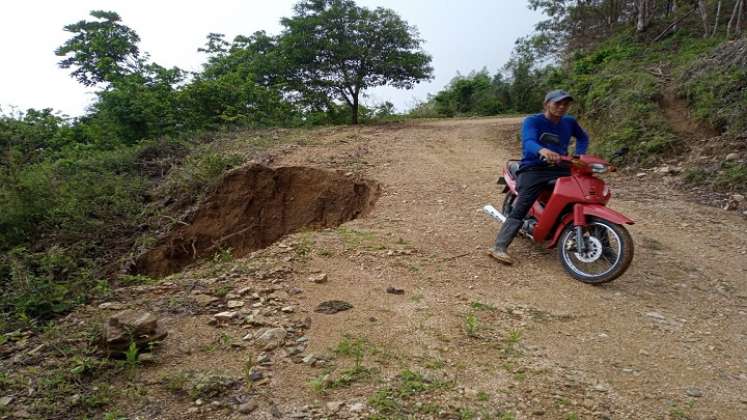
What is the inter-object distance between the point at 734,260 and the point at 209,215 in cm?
669

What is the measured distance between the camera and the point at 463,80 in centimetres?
1884

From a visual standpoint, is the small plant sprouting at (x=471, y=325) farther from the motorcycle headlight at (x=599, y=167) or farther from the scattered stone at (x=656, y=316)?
the motorcycle headlight at (x=599, y=167)

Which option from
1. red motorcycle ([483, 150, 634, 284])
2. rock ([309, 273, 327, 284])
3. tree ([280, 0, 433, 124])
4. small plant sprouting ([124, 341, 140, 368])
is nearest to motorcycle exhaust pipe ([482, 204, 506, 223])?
red motorcycle ([483, 150, 634, 284])

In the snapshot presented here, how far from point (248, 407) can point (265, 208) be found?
518 cm

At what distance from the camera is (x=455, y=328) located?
296 centimetres

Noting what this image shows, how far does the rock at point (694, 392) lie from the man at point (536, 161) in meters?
1.75

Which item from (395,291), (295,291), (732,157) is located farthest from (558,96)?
(732,157)

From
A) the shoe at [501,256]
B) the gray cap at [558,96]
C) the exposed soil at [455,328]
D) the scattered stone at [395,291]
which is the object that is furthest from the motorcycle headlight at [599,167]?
the scattered stone at [395,291]

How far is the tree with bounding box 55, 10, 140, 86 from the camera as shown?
46.2 ft

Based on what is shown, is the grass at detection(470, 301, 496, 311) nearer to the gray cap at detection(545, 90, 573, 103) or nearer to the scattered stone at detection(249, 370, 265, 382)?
the scattered stone at detection(249, 370, 265, 382)

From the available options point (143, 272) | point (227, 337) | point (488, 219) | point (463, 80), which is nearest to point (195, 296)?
point (227, 337)

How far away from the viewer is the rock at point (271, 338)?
2.70 metres

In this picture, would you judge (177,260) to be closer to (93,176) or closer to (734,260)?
(93,176)

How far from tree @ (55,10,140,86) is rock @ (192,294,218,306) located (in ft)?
44.5
